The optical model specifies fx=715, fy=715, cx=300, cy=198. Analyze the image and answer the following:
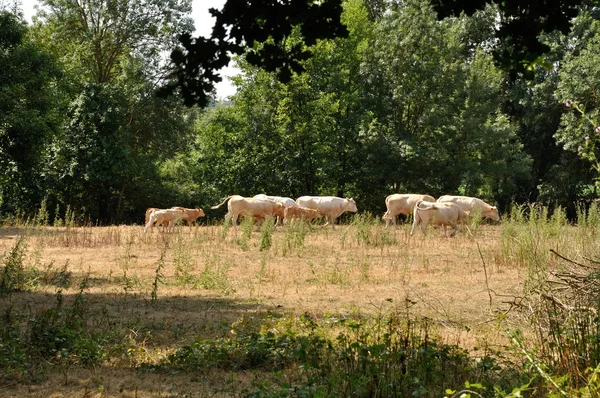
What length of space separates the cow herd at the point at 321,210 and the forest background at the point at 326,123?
7.26 metres

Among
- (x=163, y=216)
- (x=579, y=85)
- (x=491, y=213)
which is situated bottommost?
(x=163, y=216)

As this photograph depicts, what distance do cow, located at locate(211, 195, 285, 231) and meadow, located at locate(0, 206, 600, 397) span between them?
6971mm

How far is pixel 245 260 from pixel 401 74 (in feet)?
75.7

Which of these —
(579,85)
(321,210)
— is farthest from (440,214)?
(579,85)

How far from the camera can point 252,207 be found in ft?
78.9

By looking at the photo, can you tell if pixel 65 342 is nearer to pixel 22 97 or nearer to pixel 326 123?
pixel 22 97

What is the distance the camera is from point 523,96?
119 feet

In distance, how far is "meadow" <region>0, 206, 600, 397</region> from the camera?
5559 millimetres

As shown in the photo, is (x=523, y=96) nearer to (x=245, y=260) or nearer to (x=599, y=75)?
(x=599, y=75)

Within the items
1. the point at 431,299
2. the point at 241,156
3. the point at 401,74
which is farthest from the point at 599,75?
the point at 431,299

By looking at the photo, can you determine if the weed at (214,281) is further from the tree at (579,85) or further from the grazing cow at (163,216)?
the tree at (579,85)

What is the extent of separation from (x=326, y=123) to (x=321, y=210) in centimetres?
897

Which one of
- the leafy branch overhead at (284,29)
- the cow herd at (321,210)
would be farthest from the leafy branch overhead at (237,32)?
the cow herd at (321,210)

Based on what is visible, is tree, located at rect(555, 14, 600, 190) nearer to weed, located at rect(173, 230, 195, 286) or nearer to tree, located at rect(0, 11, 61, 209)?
tree, located at rect(0, 11, 61, 209)
